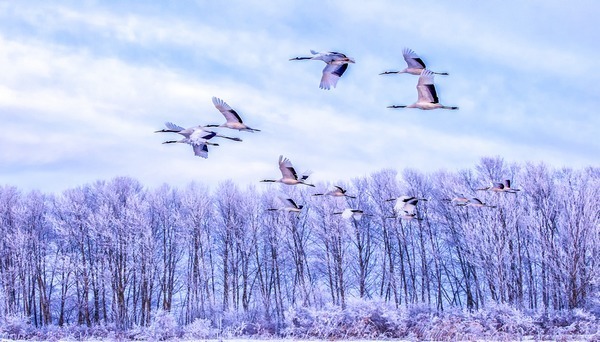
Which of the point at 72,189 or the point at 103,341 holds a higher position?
the point at 72,189

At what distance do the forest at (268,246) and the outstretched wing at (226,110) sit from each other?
19958 mm

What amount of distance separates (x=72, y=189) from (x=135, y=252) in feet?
25.1

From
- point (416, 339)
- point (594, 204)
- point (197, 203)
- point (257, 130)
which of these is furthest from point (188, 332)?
point (594, 204)

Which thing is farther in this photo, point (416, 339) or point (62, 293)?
point (62, 293)

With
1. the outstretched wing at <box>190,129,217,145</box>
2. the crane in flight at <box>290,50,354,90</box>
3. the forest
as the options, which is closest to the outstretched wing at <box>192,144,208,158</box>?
the outstretched wing at <box>190,129,217,145</box>

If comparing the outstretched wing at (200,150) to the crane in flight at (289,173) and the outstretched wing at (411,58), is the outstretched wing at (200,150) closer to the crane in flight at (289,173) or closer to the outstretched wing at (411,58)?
the crane in flight at (289,173)

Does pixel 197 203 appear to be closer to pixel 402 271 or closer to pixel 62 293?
pixel 62 293

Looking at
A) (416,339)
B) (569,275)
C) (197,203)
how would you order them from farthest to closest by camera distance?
1. (197,203)
2. (569,275)
3. (416,339)

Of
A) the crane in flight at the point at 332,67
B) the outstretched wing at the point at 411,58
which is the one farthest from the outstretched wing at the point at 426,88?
the crane in flight at the point at 332,67

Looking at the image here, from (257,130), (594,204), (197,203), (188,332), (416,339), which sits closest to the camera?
(257,130)

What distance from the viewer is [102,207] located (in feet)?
127

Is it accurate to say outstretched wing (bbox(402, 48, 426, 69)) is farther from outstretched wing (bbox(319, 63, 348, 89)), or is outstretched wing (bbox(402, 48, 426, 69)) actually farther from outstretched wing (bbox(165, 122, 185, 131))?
outstretched wing (bbox(165, 122, 185, 131))

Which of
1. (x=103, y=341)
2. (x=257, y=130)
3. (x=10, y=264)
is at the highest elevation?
(x=257, y=130)

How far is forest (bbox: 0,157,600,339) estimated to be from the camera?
34.1 metres
